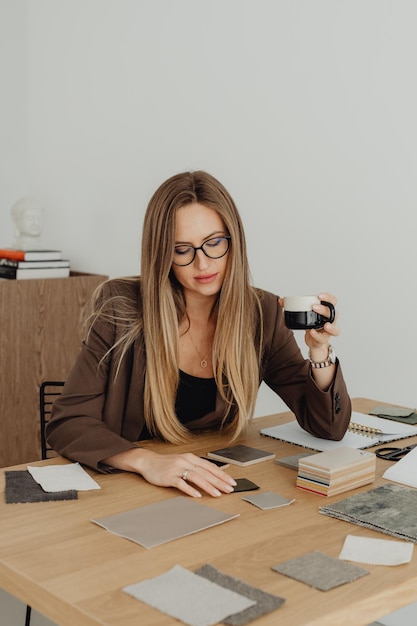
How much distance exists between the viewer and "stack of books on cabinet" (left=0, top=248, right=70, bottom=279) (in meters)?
4.15

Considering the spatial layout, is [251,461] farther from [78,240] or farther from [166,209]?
[78,240]

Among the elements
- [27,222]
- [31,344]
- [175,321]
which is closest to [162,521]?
[175,321]

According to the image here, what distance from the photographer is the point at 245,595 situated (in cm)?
129

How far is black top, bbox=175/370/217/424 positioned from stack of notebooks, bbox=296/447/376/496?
1.75 ft

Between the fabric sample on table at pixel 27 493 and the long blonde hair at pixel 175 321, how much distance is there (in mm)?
462

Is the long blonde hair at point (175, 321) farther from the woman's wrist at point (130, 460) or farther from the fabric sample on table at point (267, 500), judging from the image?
the fabric sample on table at point (267, 500)

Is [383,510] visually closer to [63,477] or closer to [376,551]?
[376,551]

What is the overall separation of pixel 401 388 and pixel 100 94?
7.24 feet

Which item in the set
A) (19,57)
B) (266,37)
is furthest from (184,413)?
(19,57)

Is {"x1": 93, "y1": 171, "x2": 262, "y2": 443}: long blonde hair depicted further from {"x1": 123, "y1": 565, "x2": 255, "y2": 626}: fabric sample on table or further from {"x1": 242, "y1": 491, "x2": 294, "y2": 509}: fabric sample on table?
{"x1": 123, "y1": 565, "x2": 255, "y2": 626}: fabric sample on table

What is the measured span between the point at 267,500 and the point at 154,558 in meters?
0.38

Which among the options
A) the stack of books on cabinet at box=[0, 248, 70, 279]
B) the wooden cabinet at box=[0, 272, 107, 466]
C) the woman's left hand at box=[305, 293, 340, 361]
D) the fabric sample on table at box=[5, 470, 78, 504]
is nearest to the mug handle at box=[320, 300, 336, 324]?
the woman's left hand at box=[305, 293, 340, 361]

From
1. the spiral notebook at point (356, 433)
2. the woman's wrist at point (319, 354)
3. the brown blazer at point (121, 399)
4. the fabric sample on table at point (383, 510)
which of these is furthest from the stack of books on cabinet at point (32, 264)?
the fabric sample on table at point (383, 510)

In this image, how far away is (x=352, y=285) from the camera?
324 centimetres
